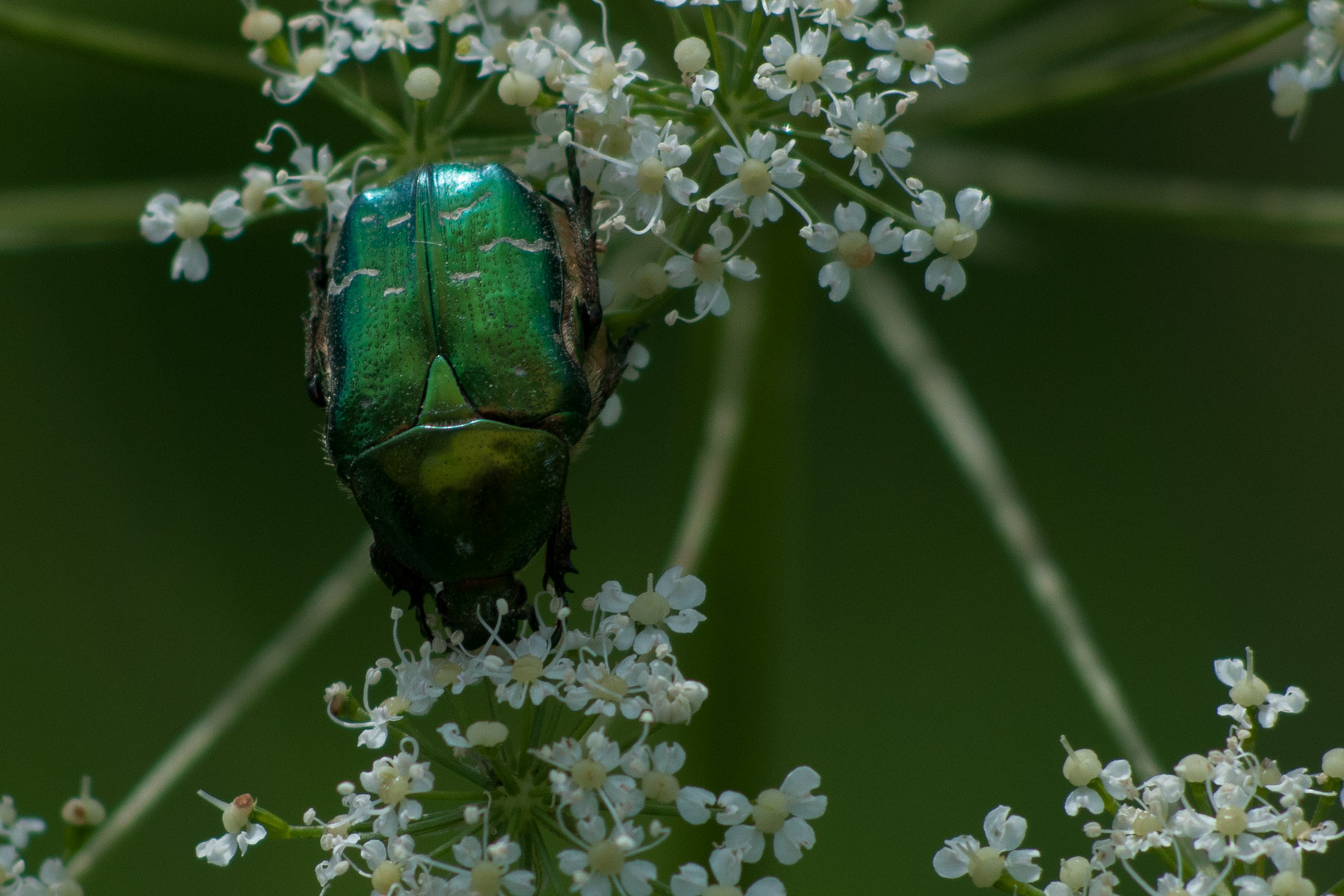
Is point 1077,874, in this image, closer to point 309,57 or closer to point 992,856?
point 992,856

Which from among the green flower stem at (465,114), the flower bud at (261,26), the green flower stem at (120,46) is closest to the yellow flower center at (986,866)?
the green flower stem at (465,114)

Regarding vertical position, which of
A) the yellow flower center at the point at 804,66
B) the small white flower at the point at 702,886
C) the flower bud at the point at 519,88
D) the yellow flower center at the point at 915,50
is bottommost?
the small white flower at the point at 702,886

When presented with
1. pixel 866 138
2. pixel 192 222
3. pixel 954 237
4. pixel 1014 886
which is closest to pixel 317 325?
pixel 192 222

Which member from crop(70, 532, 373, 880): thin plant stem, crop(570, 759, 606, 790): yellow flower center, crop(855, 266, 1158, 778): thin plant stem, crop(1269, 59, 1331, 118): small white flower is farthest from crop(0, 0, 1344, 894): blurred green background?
crop(570, 759, 606, 790): yellow flower center

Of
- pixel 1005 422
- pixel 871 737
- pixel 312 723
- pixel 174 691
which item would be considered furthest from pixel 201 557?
pixel 1005 422

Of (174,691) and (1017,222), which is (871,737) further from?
(174,691)

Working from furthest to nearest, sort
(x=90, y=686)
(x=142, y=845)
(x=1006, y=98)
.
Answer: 1. (x=90, y=686)
2. (x=142, y=845)
3. (x=1006, y=98)

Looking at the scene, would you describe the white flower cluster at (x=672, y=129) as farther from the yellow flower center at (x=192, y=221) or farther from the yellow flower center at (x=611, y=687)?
the yellow flower center at (x=611, y=687)
